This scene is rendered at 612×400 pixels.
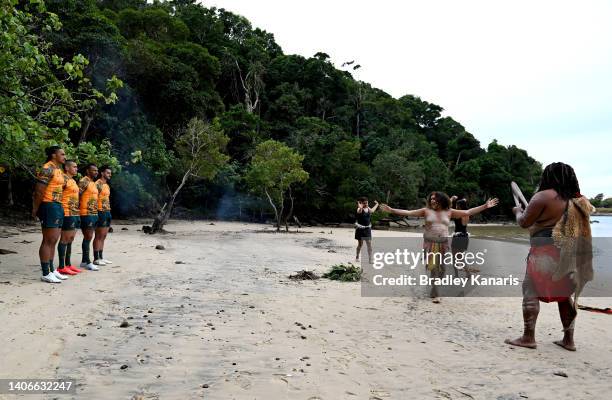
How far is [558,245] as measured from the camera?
4438 mm

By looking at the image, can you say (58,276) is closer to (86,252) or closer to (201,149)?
(86,252)

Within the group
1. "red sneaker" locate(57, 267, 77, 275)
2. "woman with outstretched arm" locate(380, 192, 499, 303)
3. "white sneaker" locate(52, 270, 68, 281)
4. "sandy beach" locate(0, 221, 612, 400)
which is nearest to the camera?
"sandy beach" locate(0, 221, 612, 400)

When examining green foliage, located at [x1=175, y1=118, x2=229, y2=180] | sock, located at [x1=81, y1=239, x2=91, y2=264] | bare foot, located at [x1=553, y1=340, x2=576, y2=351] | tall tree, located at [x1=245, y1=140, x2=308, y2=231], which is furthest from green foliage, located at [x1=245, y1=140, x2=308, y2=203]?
bare foot, located at [x1=553, y1=340, x2=576, y2=351]

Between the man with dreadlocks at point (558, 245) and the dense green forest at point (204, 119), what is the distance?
7.34 m

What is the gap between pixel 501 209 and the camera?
2299 inches

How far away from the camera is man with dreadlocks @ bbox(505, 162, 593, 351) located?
14.5ft

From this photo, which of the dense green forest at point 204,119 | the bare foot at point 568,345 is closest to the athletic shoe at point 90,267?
the dense green forest at point 204,119

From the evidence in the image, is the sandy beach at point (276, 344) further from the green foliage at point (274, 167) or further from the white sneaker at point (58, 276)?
the green foliage at point (274, 167)

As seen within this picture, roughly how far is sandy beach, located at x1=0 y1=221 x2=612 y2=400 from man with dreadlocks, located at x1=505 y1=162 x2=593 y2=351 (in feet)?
1.58

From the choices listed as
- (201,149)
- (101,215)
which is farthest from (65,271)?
(201,149)

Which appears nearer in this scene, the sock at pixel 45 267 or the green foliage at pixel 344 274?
the sock at pixel 45 267

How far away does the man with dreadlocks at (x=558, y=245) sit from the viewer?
4.43 m

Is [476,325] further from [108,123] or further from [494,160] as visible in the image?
[494,160]

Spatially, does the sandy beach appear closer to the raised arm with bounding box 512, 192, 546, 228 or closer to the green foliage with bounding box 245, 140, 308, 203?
the raised arm with bounding box 512, 192, 546, 228
